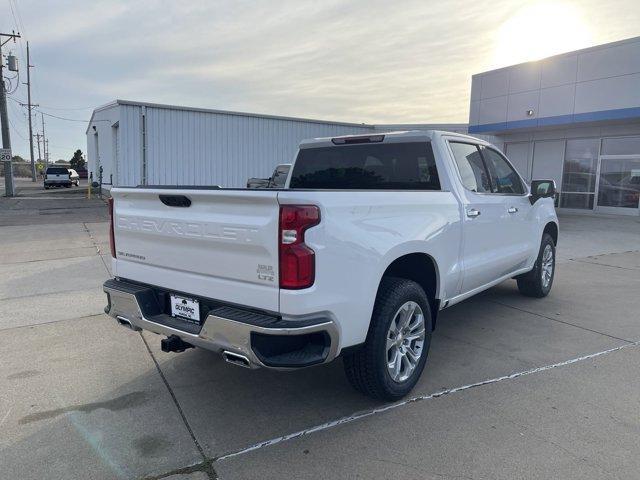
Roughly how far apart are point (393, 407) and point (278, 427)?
828 mm

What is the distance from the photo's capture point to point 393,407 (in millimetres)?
3525

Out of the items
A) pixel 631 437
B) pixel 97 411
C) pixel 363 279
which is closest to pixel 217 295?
pixel 363 279

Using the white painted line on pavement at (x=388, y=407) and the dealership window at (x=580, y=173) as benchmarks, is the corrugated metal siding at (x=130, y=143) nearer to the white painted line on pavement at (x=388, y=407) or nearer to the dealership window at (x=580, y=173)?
the dealership window at (x=580, y=173)

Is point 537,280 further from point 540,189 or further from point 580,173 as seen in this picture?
point 580,173

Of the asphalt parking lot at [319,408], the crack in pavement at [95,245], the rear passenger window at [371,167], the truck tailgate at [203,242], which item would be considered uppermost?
the rear passenger window at [371,167]

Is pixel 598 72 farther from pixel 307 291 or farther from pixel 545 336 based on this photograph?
pixel 307 291

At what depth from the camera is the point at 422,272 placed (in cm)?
403

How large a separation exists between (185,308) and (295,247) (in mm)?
1035

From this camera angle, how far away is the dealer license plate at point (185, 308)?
325 centimetres

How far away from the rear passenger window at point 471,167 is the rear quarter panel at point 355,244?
925 mm

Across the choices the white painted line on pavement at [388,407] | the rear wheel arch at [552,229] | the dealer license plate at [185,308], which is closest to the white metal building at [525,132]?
the rear wheel arch at [552,229]

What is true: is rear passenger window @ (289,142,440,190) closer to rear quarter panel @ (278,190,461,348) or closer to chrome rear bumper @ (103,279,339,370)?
rear quarter panel @ (278,190,461,348)

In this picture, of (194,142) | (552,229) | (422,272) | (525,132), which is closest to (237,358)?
(422,272)

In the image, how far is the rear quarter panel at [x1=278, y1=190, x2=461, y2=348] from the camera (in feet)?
9.20
